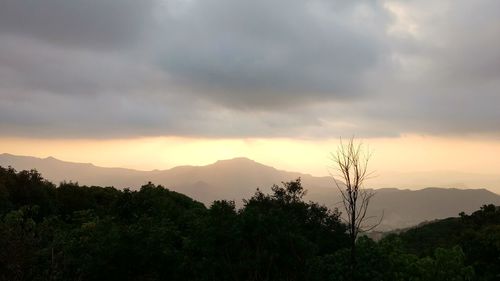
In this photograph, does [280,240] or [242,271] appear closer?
[242,271]

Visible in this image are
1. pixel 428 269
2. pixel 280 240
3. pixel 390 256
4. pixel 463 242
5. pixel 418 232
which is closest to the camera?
pixel 280 240

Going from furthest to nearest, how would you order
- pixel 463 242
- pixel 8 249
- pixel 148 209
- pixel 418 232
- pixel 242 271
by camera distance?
pixel 418 232, pixel 148 209, pixel 463 242, pixel 242 271, pixel 8 249

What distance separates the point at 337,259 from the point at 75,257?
13950mm

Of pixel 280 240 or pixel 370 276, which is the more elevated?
pixel 280 240

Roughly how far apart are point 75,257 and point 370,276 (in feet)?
50.3

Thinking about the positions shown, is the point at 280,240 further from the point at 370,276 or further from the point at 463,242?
the point at 463,242

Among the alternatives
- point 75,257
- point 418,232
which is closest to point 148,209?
point 75,257

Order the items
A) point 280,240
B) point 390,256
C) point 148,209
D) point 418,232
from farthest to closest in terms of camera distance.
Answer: point 418,232, point 148,209, point 390,256, point 280,240

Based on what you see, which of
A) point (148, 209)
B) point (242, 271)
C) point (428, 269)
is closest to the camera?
point (242, 271)

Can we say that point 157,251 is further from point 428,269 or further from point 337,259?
point 428,269

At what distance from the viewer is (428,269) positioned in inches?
880

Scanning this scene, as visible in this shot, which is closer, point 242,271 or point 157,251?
point 242,271

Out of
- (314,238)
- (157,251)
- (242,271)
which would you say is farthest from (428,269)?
(314,238)

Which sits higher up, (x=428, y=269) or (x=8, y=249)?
(x=8, y=249)
